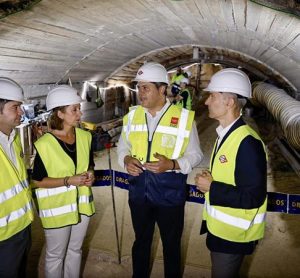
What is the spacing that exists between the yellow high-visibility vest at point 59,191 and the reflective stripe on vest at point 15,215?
0.24 meters

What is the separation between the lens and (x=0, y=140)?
206 cm

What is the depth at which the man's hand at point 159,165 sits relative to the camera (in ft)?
7.81

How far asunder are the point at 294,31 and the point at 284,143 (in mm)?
4798

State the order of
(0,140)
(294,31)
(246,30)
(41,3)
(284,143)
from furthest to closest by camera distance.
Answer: (284,143)
(246,30)
(294,31)
(41,3)
(0,140)

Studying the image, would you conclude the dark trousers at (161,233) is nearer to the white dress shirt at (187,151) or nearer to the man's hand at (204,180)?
the white dress shirt at (187,151)

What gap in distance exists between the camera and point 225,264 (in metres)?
2.04

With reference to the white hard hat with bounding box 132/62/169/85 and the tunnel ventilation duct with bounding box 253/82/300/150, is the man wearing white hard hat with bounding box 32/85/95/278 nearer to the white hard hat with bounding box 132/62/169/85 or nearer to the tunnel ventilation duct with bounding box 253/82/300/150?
the white hard hat with bounding box 132/62/169/85

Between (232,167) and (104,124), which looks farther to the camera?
(104,124)

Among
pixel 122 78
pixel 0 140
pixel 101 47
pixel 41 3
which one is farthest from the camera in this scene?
pixel 122 78

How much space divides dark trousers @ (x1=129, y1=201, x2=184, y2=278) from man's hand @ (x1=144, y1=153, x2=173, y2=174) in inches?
15.9

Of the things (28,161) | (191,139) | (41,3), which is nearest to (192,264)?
(191,139)

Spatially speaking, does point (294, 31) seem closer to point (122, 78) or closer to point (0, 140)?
point (0, 140)

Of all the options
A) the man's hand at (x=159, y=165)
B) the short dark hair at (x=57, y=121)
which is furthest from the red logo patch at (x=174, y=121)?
the short dark hair at (x=57, y=121)

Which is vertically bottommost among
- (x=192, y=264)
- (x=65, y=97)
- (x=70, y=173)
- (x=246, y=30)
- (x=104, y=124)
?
(x=104, y=124)
